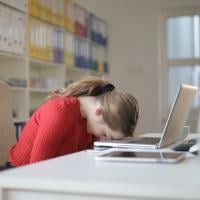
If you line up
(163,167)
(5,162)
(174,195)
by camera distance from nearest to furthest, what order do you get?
(174,195)
(163,167)
(5,162)

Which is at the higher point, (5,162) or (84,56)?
(84,56)

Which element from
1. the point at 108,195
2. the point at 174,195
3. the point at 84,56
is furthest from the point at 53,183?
the point at 84,56

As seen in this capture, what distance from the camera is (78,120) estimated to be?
1.81m

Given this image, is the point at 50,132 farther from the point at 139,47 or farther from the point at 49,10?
the point at 139,47

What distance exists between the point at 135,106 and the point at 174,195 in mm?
945

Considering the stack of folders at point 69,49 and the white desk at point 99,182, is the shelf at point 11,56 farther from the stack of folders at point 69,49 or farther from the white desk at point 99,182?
the white desk at point 99,182

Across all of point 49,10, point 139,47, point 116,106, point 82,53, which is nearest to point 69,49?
point 82,53

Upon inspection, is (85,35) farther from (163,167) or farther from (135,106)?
(163,167)

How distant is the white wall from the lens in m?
5.66

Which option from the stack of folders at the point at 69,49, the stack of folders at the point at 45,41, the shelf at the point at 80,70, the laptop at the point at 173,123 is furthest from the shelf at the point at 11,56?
the laptop at the point at 173,123

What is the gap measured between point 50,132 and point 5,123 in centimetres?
47

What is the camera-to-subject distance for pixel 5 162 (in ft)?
6.35

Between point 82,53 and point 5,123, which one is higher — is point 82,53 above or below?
above

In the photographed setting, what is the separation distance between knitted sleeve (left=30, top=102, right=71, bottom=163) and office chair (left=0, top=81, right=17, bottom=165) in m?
0.31
